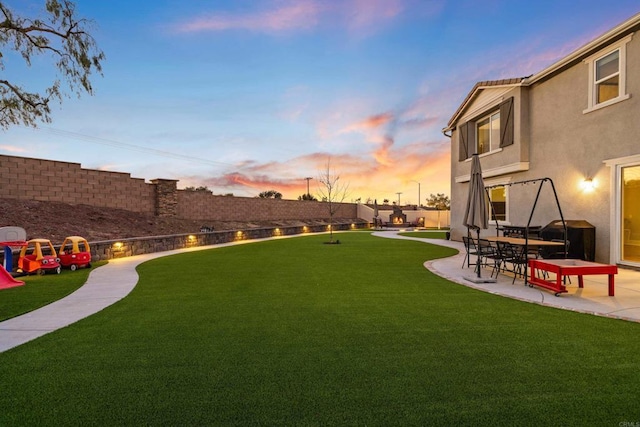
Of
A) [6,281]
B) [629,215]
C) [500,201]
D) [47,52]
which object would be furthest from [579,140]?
[47,52]

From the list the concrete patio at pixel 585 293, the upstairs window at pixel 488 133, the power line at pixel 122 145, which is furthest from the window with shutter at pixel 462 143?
the power line at pixel 122 145

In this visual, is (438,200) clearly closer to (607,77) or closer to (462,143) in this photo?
(462,143)

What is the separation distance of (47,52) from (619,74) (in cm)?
1619

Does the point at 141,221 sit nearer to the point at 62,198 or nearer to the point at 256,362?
the point at 62,198

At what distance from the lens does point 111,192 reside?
16422mm

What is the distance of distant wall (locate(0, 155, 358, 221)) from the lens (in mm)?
13258

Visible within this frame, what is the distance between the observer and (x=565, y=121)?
10125 millimetres

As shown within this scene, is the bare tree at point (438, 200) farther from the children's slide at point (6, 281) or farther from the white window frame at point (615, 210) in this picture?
the children's slide at point (6, 281)

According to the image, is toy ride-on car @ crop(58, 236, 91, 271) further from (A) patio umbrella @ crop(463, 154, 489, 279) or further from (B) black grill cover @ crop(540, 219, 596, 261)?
(B) black grill cover @ crop(540, 219, 596, 261)

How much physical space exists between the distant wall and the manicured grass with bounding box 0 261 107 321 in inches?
284

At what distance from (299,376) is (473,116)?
1445 centimetres

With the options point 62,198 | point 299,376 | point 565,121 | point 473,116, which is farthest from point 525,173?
point 62,198

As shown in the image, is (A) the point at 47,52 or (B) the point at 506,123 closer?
(A) the point at 47,52

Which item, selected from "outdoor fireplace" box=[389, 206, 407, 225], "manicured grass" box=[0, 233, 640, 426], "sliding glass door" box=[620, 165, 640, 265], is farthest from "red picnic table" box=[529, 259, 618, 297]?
"outdoor fireplace" box=[389, 206, 407, 225]
